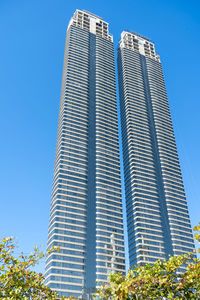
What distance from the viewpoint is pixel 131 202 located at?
13425 centimetres

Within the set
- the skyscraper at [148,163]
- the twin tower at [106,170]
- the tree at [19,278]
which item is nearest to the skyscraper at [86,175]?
the twin tower at [106,170]

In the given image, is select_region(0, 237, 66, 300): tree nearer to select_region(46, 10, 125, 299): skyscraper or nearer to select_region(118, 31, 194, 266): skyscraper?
select_region(46, 10, 125, 299): skyscraper

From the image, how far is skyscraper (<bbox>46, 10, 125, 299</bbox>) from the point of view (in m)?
99.4

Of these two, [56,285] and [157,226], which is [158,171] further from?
[56,285]

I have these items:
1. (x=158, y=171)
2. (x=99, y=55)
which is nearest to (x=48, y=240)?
(x=158, y=171)

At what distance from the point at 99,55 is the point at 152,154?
225 ft

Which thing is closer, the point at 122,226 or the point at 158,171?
the point at 122,226

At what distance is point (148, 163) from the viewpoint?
477 feet

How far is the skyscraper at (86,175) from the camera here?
99375 millimetres

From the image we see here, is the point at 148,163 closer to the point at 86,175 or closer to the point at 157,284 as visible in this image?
the point at 86,175

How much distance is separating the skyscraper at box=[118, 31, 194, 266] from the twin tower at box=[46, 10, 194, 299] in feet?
1.59

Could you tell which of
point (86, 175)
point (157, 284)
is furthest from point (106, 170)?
point (157, 284)

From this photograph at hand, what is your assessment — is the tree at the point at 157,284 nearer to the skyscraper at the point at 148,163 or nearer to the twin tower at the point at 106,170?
the twin tower at the point at 106,170

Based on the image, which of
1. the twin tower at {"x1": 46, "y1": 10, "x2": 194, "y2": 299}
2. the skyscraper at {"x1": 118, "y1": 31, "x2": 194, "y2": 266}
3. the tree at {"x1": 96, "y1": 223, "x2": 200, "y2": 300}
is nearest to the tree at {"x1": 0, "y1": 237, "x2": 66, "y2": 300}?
the tree at {"x1": 96, "y1": 223, "x2": 200, "y2": 300}
